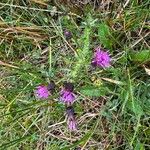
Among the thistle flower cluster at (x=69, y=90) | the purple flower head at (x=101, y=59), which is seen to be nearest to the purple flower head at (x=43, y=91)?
the thistle flower cluster at (x=69, y=90)

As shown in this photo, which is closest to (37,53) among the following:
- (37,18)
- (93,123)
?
(37,18)

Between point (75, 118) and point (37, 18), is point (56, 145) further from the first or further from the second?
point (37, 18)

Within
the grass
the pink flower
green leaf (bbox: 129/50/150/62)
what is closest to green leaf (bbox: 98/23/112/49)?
the grass

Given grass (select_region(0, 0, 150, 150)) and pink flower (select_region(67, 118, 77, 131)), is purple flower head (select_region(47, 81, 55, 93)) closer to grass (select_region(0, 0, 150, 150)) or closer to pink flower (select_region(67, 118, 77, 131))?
grass (select_region(0, 0, 150, 150))

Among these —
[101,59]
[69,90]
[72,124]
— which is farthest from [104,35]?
[72,124]

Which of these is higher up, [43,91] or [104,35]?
[104,35]

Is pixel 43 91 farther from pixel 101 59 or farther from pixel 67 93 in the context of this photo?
pixel 101 59
